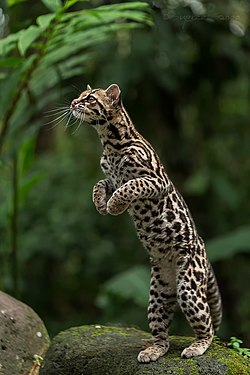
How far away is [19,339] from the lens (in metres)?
4.33

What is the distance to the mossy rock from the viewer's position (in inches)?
147

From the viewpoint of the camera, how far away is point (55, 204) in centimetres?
905

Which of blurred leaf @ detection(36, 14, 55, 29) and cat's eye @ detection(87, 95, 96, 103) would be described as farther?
blurred leaf @ detection(36, 14, 55, 29)

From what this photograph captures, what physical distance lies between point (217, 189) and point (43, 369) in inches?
153

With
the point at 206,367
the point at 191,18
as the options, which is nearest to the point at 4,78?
the point at 191,18

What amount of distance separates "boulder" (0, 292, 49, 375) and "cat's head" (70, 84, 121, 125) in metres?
1.31

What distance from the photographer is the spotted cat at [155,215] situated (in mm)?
3729

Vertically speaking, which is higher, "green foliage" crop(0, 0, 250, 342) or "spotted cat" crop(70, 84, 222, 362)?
"spotted cat" crop(70, 84, 222, 362)

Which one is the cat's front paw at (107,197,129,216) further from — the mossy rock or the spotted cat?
the mossy rock

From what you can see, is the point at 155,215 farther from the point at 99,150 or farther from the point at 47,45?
the point at 99,150

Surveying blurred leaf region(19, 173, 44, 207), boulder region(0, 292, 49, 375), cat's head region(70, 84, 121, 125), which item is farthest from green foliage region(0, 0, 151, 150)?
boulder region(0, 292, 49, 375)

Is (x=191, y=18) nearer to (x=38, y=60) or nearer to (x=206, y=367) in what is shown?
(x=38, y=60)

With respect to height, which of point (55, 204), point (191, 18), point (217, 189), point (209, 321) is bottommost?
point (55, 204)

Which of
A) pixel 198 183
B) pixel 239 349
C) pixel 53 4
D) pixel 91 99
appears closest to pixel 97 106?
pixel 91 99
